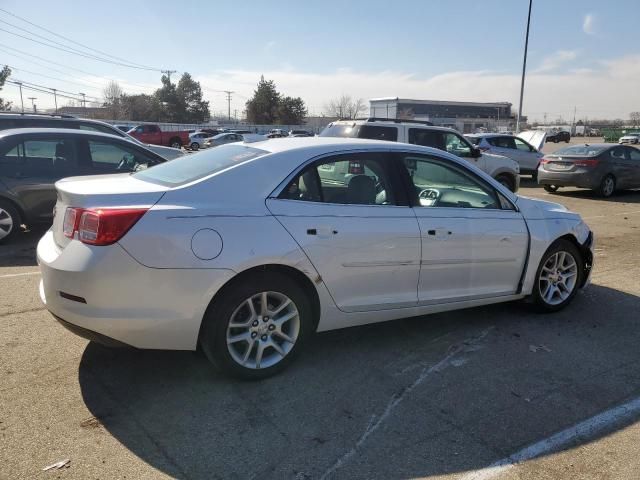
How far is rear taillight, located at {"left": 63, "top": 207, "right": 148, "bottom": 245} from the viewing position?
3.08 m

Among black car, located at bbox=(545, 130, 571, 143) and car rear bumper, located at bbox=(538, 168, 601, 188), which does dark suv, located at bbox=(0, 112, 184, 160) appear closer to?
car rear bumper, located at bbox=(538, 168, 601, 188)

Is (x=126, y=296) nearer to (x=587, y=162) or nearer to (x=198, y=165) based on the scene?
(x=198, y=165)

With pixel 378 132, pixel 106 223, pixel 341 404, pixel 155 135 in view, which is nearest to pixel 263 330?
pixel 341 404

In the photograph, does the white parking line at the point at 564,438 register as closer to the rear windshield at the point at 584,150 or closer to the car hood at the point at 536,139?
the rear windshield at the point at 584,150

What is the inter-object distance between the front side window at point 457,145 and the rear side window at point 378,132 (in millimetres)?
1445

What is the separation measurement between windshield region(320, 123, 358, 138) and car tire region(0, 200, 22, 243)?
545 centimetres

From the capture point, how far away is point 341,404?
333cm

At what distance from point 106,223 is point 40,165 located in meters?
5.17

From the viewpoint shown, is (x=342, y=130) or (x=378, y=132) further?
(x=342, y=130)

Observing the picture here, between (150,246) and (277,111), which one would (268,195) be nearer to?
(150,246)

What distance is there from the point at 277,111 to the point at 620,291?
80.9m

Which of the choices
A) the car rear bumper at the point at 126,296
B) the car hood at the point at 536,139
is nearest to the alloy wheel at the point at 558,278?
the car rear bumper at the point at 126,296

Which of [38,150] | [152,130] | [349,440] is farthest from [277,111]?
[349,440]

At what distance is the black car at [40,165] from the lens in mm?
7180
